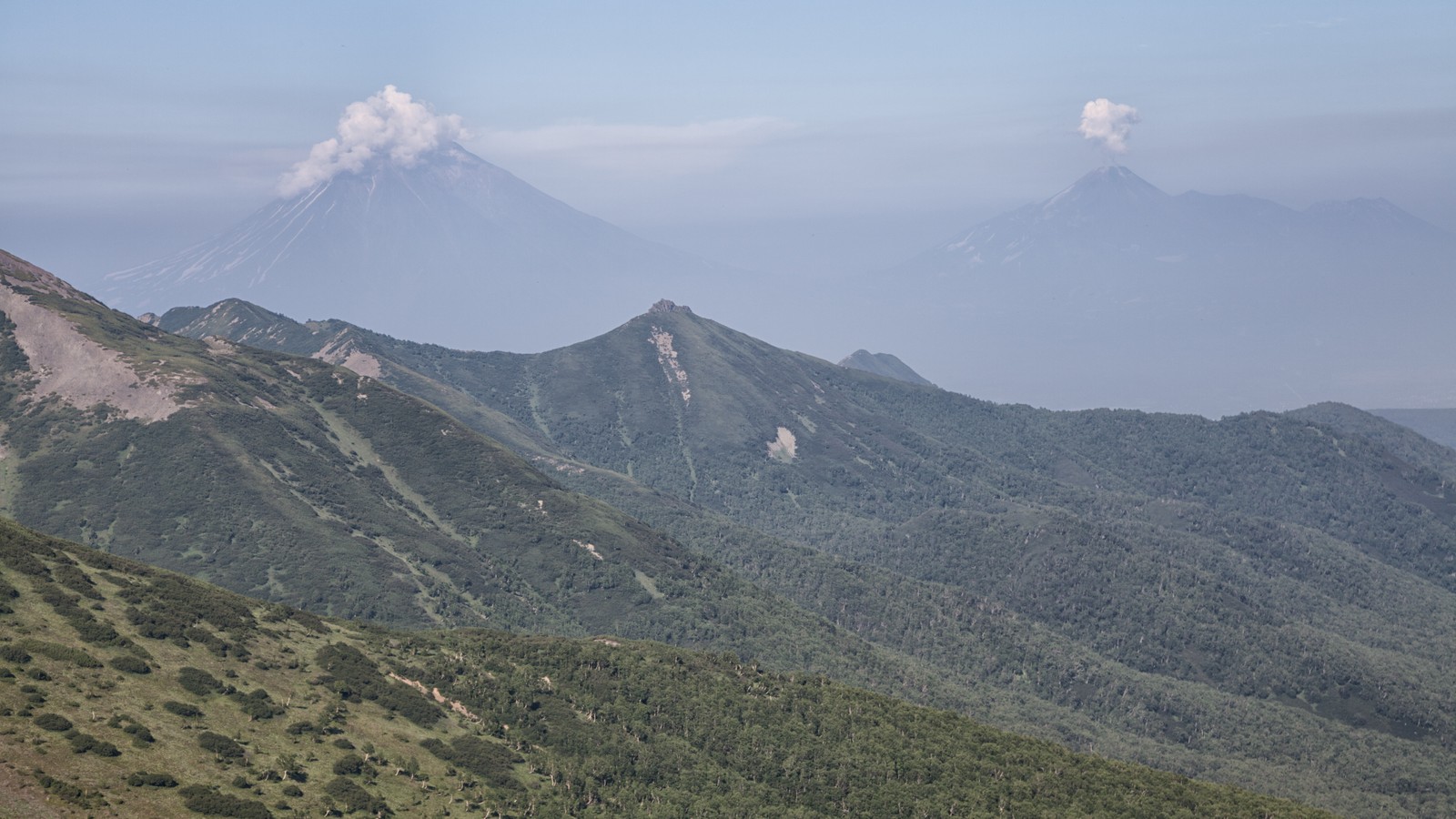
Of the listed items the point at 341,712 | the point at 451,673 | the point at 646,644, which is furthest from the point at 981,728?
the point at 341,712

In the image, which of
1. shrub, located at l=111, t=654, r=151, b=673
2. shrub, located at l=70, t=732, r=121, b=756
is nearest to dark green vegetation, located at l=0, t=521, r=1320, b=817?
shrub, located at l=70, t=732, r=121, b=756

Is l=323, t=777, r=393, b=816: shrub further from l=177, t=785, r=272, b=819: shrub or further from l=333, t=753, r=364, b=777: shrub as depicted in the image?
l=177, t=785, r=272, b=819: shrub

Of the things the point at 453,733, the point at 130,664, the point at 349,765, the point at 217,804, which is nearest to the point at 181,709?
the point at 130,664

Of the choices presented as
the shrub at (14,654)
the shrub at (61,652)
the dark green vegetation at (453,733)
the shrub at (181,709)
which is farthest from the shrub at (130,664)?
the shrub at (14,654)

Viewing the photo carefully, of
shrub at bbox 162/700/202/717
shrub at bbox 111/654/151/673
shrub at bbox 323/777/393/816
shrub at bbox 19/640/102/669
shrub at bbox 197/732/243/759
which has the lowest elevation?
shrub at bbox 323/777/393/816

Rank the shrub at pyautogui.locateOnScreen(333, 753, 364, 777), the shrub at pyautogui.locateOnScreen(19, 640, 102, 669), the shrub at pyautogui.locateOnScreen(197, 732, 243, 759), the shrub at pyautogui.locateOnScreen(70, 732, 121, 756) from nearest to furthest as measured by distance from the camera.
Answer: the shrub at pyautogui.locateOnScreen(70, 732, 121, 756), the shrub at pyautogui.locateOnScreen(197, 732, 243, 759), the shrub at pyautogui.locateOnScreen(19, 640, 102, 669), the shrub at pyautogui.locateOnScreen(333, 753, 364, 777)

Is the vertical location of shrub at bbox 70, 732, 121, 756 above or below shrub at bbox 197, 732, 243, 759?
above

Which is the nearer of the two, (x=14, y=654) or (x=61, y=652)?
(x=14, y=654)

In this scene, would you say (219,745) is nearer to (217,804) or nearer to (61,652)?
(217,804)

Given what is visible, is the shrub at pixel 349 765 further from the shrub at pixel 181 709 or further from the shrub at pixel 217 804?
the shrub at pixel 217 804
